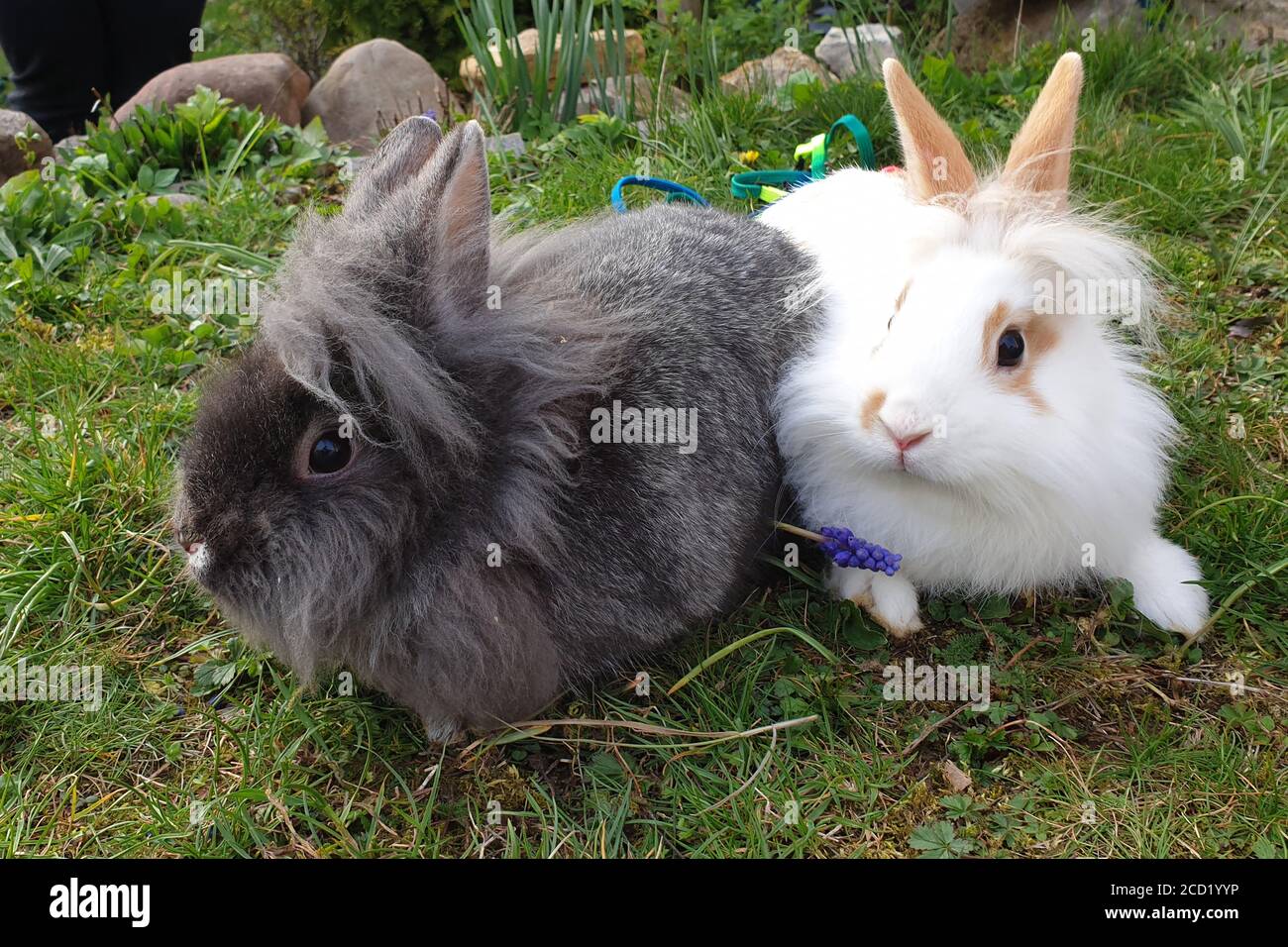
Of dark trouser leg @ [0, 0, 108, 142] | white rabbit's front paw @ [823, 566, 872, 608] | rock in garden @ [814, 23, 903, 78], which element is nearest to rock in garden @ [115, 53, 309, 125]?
dark trouser leg @ [0, 0, 108, 142]

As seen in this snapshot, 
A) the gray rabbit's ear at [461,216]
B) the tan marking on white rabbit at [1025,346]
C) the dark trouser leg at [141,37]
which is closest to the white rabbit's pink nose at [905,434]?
the tan marking on white rabbit at [1025,346]

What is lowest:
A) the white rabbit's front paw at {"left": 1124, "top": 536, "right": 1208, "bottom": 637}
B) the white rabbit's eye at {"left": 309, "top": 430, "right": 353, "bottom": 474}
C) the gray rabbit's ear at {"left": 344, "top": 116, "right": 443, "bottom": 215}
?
the white rabbit's front paw at {"left": 1124, "top": 536, "right": 1208, "bottom": 637}

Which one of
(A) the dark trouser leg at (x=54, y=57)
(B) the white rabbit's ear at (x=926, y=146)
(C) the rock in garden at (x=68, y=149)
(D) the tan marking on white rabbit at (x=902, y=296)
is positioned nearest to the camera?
(D) the tan marking on white rabbit at (x=902, y=296)

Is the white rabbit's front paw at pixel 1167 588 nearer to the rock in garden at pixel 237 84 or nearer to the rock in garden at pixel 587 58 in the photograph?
the rock in garden at pixel 587 58

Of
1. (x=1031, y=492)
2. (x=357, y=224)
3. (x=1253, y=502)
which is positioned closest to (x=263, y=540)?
→ (x=357, y=224)

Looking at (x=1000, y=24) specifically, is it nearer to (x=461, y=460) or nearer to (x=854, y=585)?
(x=854, y=585)

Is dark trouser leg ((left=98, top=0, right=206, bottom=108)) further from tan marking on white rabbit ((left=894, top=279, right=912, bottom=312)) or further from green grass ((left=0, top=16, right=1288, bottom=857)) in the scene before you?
tan marking on white rabbit ((left=894, top=279, right=912, bottom=312))

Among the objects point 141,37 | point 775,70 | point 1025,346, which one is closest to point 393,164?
point 1025,346
